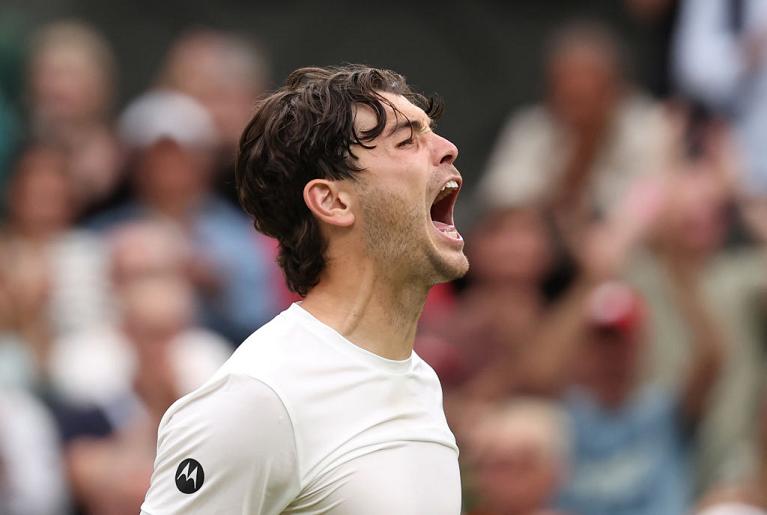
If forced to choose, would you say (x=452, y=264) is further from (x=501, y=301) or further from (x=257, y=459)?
(x=501, y=301)

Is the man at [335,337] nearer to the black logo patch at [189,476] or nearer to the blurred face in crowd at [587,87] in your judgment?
the black logo patch at [189,476]

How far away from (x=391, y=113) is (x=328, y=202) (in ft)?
0.70

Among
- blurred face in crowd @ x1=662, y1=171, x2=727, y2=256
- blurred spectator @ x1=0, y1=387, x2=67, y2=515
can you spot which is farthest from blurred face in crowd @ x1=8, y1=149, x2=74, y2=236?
blurred face in crowd @ x1=662, y1=171, x2=727, y2=256

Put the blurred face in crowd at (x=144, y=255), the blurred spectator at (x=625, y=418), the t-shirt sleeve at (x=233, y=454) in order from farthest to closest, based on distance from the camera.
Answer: the blurred face in crowd at (x=144, y=255) < the blurred spectator at (x=625, y=418) < the t-shirt sleeve at (x=233, y=454)

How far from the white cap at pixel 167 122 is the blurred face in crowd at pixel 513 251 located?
1.74 meters

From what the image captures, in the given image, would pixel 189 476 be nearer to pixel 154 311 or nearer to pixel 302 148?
pixel 302 148

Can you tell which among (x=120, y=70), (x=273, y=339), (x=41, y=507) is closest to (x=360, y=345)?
(x=273, y=339)

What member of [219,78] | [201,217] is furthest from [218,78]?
[201,217]

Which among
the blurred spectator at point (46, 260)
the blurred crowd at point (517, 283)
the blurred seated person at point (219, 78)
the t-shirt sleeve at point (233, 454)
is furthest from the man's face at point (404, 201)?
the blurred seated person at point (219, 78)

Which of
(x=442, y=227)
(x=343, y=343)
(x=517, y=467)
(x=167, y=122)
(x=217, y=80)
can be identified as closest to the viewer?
(x=343, y=343)

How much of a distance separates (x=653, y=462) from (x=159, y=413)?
203 centimetres

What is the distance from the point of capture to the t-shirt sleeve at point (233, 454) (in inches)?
94.0

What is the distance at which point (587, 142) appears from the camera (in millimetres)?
6711

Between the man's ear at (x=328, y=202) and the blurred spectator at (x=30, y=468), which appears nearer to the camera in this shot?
the man's ear at (x=328, y=202)
